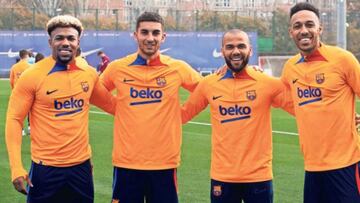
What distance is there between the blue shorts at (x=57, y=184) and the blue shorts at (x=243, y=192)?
3.68 ft

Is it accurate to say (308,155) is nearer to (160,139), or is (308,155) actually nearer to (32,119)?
(160,139)

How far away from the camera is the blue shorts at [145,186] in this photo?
5605 mm

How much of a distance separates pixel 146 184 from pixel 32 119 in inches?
43.7

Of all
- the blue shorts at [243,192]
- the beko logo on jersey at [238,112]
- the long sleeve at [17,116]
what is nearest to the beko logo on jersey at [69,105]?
the long sleeve at [17,116]

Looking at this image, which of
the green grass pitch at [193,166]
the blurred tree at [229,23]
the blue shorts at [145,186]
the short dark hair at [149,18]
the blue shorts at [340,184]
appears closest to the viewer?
the blue shorts at [340,184]

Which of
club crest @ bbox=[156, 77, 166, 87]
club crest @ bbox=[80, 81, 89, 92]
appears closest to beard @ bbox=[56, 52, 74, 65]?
club crest @ bbox=[80, 81, 89, 92]

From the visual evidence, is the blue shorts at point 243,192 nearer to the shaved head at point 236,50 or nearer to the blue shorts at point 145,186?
the blue shorts at point 145,186

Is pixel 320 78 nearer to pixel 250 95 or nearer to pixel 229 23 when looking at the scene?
pixel 250 95

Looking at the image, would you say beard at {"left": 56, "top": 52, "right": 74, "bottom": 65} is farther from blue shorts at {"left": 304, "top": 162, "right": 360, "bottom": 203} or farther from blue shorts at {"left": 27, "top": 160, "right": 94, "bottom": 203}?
blue shorts at {"left": 304, "top": 162, "right": 360, "bottom": 203}

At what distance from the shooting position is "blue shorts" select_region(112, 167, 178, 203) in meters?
5.61

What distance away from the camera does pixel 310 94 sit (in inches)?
208

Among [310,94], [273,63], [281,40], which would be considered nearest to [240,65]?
[310,94]

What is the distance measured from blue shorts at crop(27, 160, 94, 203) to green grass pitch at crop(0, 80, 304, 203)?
2625mm

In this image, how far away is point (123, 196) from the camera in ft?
18.5
